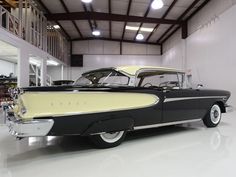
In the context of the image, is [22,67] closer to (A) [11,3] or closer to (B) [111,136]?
(A) [11,3]

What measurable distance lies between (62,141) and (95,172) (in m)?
1.63

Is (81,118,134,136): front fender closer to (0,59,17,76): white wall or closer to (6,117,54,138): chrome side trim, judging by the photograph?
(6,117,54,138): chrome side trim

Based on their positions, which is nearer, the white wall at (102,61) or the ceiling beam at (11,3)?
the ceiling beam at (11,3)

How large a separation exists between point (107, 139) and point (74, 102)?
0.85m

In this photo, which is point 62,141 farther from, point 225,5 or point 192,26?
point 192,26

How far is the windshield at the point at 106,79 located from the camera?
374cm

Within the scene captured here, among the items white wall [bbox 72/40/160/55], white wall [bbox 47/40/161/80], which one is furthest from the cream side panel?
white wall [bbox 72/40/160/55]

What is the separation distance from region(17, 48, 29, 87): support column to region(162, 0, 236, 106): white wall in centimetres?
864

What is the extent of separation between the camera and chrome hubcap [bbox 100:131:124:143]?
11.4ft

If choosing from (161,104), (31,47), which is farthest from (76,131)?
(31,47)

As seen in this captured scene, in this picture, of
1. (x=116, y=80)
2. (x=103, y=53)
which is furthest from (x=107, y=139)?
(x=103, y=53)

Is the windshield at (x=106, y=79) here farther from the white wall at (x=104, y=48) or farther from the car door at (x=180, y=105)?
the white wall at (x=104, y=48)

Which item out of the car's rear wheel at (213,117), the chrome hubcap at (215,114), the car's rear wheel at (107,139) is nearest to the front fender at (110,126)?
the car's rear wheel at (107,139)

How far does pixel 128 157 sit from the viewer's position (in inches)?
121
